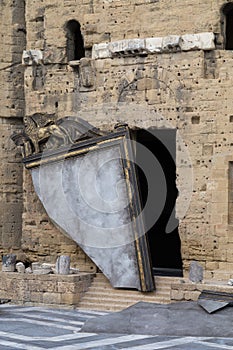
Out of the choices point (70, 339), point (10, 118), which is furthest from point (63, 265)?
point (10, 118)

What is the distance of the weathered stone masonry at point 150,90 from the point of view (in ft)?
56.2

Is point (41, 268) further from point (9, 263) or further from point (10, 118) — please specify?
point (10, 118)

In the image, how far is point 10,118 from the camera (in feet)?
66.1

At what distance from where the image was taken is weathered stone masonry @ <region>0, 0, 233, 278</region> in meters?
17.1

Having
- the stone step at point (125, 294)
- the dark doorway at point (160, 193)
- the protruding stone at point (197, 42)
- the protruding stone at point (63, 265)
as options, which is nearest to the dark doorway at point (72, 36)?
the dark doorway at point (160, 193)

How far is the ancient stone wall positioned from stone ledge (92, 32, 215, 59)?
2414mm

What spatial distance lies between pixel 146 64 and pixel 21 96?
11.4 ft

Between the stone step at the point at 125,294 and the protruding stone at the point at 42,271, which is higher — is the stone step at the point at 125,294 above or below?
below

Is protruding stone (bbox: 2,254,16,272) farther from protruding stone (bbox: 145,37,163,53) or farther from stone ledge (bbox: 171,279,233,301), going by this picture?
protruding stone (bbox: 145,37,163,53)

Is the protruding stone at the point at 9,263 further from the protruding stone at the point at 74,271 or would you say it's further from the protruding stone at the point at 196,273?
the protruding stone at the point at 196,273

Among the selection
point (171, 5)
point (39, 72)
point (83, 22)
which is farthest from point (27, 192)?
point (171, 5)

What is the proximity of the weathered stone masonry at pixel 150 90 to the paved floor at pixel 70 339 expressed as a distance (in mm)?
2601

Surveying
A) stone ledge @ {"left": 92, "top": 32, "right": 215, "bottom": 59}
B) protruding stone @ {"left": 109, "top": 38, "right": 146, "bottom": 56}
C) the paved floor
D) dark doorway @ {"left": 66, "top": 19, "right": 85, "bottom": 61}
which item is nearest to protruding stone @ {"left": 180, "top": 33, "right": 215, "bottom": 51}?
stone ledge @ {"left": 92, "top": 32, "right": 215, "bottom": 59}

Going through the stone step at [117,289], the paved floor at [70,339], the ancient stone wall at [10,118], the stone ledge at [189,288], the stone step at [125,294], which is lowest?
the paved floor at [70,339]
